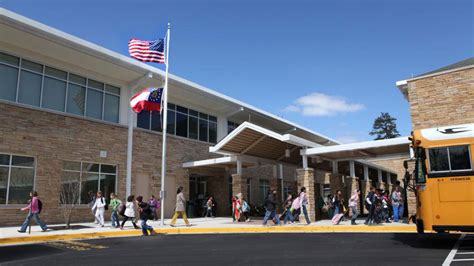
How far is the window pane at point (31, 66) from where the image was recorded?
56.2 ft

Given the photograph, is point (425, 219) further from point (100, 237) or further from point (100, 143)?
point (100, 143)

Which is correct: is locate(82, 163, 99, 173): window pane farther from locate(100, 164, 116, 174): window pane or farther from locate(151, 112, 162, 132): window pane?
locate(151, 112, 162, 132): window pane

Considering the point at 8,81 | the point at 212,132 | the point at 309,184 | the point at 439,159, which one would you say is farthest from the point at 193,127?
the point at 439,159

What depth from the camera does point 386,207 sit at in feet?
53.8

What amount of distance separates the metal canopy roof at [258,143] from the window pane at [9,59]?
30.9 ft

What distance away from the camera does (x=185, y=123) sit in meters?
24.3

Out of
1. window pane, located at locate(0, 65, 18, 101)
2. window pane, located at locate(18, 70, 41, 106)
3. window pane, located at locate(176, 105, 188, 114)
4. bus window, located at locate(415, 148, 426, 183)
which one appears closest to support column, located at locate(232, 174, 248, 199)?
window pane, located at locate(176, 105, 188, 114)

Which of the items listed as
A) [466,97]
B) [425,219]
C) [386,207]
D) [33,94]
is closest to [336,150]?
[386,207]

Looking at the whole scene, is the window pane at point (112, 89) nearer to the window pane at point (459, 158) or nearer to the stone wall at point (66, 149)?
the stone wall at point (66, 149)

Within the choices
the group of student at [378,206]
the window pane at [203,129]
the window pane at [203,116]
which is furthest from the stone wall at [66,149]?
the group of student at [378,206]

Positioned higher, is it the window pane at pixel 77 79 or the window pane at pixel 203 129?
the window pane at pixel 77 79

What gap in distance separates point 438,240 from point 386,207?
548cm

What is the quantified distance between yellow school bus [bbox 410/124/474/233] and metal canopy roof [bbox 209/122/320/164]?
26.4 feet

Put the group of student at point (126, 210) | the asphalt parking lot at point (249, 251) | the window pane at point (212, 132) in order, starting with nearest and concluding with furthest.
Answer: the asphalt parking lot at point (249, 251) < the group of student at point (126, 210) < the window pane at point (212, 132)
